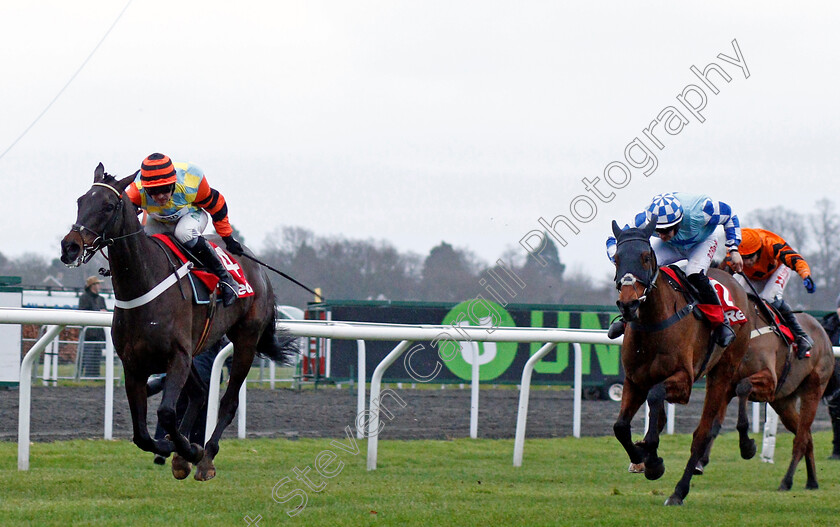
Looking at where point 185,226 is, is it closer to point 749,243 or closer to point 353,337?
point 353,337

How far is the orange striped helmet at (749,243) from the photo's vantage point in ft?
27.9

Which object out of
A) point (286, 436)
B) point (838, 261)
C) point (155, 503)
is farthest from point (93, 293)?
point (838, 261)

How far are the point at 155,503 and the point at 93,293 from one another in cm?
798

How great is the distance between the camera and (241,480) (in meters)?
6.93

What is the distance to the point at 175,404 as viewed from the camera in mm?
5648

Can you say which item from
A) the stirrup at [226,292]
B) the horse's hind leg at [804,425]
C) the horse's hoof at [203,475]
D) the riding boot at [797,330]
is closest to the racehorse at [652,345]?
the horse's hind leg at [804,425]

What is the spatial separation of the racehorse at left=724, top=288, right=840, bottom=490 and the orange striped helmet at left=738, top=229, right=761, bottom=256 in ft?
1.87

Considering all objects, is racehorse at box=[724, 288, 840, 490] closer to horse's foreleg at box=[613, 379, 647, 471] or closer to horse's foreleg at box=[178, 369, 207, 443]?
horse's foreleg at box=[613, 379, 647, 471]

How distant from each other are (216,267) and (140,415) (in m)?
1.08

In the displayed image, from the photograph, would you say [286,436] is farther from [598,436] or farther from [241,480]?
[598,436]

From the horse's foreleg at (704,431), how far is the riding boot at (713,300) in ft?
1.54

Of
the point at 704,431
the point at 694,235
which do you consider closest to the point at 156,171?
the point at 694,235

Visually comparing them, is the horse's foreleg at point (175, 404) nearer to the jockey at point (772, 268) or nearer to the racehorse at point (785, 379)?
the racehorse at point (785, 379)

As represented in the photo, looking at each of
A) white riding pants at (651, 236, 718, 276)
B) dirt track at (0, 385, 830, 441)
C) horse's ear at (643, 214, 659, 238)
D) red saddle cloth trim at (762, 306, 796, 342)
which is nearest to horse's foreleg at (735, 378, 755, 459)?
red saddle cloth trim at (762, 306, 796, 342)
